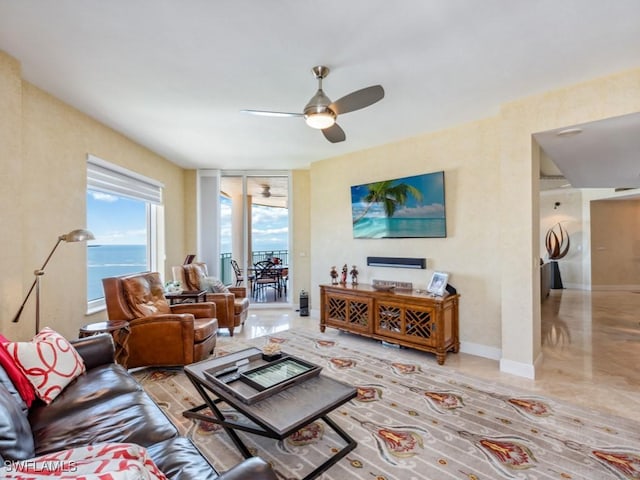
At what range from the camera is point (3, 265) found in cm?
234

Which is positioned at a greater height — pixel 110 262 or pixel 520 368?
pixel 110 262

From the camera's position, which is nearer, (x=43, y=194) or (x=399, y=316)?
(x=43, y=194)

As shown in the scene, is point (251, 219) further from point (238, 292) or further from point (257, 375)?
point (257, 375)

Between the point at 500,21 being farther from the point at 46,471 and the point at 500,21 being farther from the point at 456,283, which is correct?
the point at 46,471

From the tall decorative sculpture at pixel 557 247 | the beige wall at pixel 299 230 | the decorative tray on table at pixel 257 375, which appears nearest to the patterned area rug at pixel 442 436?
the decorative tray on table at pixel 257 375

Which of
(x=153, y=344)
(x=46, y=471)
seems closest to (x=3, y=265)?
(x=153, y=344)

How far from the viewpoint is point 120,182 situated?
410 cm

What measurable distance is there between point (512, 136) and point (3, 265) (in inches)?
182

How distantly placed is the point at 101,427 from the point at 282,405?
2.99 ft

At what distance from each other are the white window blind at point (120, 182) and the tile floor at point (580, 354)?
8.33 ft

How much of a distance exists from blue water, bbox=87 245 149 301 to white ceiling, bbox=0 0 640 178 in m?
1.67

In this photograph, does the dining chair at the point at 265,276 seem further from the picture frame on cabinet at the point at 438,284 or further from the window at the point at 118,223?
the picture frame on cabinet at the point at 438,284

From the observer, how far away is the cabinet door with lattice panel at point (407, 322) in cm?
345

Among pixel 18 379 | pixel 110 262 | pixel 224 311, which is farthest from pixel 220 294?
pixel 18 379
